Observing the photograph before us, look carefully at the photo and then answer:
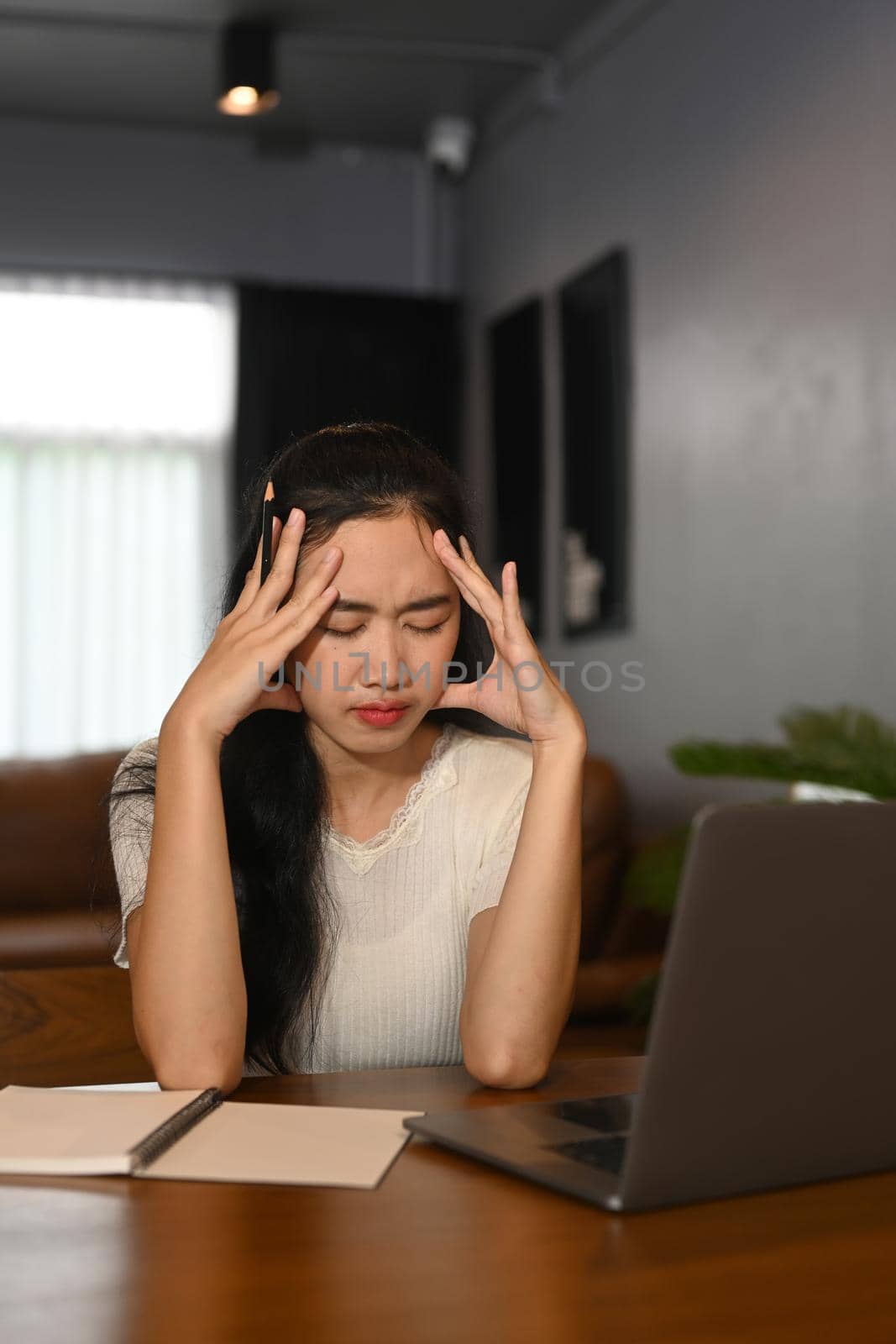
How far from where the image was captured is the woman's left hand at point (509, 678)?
4.43 ft

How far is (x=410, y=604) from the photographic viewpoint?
Answer: 1.45 m

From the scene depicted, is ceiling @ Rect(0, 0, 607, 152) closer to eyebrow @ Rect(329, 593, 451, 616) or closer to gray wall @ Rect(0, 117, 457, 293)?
gray wall @ Rect(0, 117, 457, 293)

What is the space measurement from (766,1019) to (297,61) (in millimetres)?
4359

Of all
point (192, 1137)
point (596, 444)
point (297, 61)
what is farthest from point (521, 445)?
point (192, 1137)

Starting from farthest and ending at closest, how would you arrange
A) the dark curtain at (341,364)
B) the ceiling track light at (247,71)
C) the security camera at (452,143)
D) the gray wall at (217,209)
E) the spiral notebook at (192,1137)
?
the dark curtain at (341,364) → the gray wall at (217,209) → the security camera at (452,143) → the ceiling track light at (247,71) → the spiral notebook at (192,1137)

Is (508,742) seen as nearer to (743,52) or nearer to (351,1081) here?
(351,1081)

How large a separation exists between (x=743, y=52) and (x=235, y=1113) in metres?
3.06

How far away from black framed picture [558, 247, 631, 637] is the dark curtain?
100 centimetres

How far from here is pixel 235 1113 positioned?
3.40 ft

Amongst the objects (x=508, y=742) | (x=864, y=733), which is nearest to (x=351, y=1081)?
(x=508, y=742)

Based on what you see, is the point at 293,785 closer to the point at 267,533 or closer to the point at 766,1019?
the point at 267,533

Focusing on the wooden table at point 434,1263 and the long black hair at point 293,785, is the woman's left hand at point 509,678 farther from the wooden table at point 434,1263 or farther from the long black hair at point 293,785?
the wooden table at point 434,1263

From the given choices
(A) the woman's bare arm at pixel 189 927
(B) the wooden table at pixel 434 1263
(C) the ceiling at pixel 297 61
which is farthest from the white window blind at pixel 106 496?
(B) the wooden table at pixel 434 1263

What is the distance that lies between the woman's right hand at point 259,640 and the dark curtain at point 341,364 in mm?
3714
